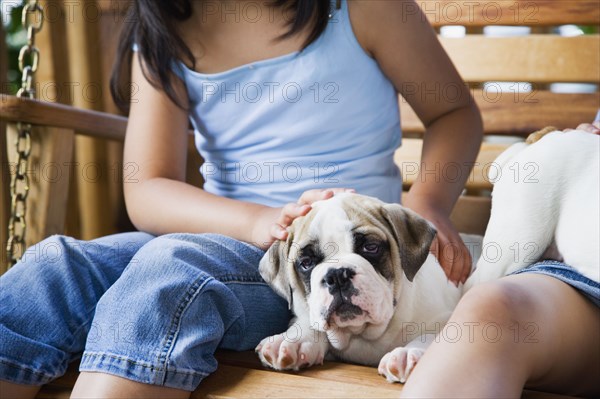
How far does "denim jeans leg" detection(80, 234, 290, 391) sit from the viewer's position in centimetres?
83

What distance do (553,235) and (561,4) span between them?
0.82 meters

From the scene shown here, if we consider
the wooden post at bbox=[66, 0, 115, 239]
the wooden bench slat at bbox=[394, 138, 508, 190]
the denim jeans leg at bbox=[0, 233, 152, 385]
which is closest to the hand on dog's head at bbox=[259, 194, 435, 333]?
the denim jeans leg at bbox=[0, 233, 152, 385]

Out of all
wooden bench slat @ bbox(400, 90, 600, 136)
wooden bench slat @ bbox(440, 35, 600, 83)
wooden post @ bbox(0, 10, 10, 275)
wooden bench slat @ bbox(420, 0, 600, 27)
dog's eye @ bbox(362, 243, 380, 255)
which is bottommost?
wooden post @ bbox(0, 10, 10, 275)

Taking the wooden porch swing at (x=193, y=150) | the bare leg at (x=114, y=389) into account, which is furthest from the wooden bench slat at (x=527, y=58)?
the bare leg at (x=114, y=389)

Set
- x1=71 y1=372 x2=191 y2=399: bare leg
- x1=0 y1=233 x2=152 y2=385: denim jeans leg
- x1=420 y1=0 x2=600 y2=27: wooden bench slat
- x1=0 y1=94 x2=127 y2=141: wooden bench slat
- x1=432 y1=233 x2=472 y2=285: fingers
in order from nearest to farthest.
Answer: x1=71 y1=372 x2=191 y2=399: bare leg
x1=0 y1=233 x2=152 y2=385: denim jeans leg
x1=432 y1=233 x2=472 y2=285: fingers
x1=0 y1=94 x2=127 y2=141: wooden bench slat
x1=420 y1=0 x2=600 y2=27: wooden bench slat

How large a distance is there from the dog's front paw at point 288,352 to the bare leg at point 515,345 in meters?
0.21

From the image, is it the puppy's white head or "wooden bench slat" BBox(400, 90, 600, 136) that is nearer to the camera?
the puppy's white head

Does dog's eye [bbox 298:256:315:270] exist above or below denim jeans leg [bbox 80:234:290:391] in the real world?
above

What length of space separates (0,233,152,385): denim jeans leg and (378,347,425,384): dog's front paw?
1.31ft

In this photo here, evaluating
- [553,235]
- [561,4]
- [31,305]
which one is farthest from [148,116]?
[561,4]

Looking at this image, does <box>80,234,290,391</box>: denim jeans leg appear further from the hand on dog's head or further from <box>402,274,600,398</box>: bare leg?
<box>402,274,600,398</box>: bare leg

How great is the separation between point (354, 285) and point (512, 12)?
3.21 ft

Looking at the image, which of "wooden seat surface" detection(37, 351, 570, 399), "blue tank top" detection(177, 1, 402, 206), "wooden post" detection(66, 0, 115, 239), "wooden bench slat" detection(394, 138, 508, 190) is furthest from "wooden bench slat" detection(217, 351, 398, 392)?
"wooden post" detection(66, 0, 115, 239)

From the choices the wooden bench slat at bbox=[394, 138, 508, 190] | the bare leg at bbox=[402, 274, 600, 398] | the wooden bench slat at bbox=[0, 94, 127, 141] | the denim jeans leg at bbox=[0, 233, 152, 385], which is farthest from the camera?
the wooden bench slat at bbox=[394, 138, 508, 190]
